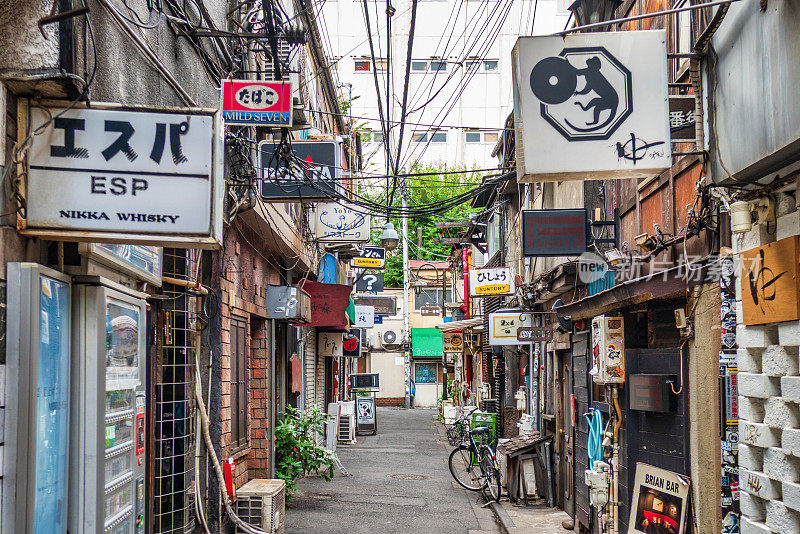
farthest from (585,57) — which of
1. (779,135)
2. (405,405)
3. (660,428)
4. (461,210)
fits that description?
(405,405)

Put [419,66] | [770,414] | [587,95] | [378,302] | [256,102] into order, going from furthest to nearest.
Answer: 1. [419,66]
2. [378,302]
3. [256,102]
4. [587,95]
5. [770,414]

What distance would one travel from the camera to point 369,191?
44.5 m

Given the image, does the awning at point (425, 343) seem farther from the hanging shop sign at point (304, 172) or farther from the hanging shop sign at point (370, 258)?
the hanging shop sign at point (304, 172)

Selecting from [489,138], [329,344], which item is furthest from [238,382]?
[489,138]

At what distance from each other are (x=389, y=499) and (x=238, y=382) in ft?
15.2

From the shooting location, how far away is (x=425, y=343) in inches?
1727

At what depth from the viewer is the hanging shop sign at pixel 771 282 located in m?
5.02

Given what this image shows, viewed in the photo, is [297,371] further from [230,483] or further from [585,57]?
[585,57]

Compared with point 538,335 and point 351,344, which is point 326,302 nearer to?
point 538,335

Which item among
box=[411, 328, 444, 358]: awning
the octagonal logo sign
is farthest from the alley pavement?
box=[411, 328, 444, 358]: awning

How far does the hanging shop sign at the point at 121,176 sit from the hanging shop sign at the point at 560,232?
21.5 ft

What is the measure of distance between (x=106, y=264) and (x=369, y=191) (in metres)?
39.3

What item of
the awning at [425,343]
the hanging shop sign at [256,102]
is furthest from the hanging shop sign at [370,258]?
the awning at [425,343]

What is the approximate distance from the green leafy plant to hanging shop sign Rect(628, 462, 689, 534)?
6170 mm
